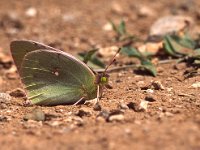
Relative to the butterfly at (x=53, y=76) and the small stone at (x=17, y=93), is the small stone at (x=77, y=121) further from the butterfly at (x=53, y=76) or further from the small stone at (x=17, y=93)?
the small stone at (x=17, y=93)

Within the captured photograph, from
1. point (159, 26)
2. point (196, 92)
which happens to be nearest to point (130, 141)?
point (196, 92)

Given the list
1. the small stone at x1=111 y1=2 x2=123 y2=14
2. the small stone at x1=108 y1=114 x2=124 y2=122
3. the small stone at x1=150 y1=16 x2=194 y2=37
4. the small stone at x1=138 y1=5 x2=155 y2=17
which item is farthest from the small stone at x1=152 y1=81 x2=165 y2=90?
the small stone at x1=111 y1=2 x2=123 y2=14

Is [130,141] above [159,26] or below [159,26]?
below

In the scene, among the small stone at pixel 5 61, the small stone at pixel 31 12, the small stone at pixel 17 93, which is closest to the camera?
the small stone at pixel 17 93

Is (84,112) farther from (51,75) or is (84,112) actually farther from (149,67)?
(149,67)

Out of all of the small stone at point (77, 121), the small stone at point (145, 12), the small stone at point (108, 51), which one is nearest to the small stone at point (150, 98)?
the small stone at point (77, 121)

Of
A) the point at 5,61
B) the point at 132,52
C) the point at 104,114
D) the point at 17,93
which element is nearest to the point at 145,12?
the point at 132,52

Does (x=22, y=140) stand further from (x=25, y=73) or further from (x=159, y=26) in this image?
(x=159, y=26)

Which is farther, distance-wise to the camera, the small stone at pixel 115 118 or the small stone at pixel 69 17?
the small stone at pixel 69 17
